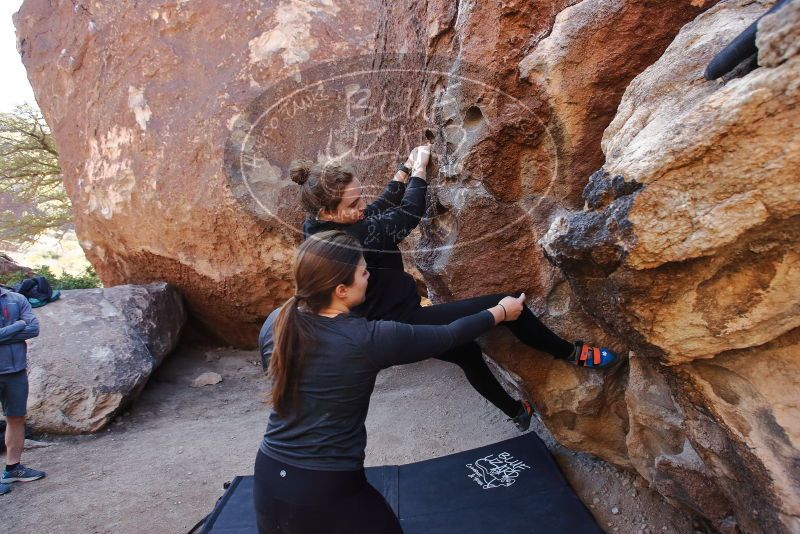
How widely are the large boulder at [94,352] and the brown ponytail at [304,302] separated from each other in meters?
3.49

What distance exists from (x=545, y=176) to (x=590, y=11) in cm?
68

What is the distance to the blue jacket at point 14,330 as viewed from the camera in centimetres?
332

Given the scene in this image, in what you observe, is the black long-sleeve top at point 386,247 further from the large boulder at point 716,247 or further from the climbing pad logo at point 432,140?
the large boulder at point 716,247

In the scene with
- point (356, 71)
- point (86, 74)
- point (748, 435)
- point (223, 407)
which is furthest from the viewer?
point (86, 74)

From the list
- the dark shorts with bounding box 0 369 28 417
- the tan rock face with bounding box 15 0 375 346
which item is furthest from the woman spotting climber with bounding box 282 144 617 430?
the tan rock face with bounding box 15 0 375 346

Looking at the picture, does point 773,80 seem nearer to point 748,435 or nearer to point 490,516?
point 748,435

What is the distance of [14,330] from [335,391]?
9.35 feet

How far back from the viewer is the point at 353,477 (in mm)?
1534

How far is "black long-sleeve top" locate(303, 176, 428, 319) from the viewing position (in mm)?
2260

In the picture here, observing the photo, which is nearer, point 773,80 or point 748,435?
point 773,80

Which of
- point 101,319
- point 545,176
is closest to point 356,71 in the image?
point 545,176

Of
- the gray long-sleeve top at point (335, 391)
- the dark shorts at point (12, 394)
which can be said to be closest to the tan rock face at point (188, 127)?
the dark shorts at point (12, 394)

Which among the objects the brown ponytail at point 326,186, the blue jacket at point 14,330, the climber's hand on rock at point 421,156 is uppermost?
the climber's hand on rock at point 421,156

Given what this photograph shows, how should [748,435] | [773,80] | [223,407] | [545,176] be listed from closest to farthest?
1. [773,80]
2. [748,435]
3. [545,176]
4. [223,407]
